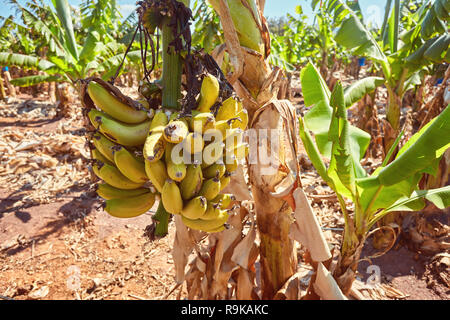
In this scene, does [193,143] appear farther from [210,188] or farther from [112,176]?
[112,176]

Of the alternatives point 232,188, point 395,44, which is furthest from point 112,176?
point 395,44

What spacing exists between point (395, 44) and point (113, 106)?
4.40 metres

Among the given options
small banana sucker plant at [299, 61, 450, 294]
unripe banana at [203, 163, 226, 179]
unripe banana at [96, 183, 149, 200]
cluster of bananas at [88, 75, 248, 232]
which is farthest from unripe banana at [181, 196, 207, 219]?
small banana sucker plant at [299, 61, 450, 294]

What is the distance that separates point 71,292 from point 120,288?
0.42 meters

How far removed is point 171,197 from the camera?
2.59 ft

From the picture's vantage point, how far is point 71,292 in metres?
2.34

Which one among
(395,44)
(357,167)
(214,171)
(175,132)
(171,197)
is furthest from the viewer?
Result: (395,44)

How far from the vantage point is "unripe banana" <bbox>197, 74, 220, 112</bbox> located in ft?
2.68

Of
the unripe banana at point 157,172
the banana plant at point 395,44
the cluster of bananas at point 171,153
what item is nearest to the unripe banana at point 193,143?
the cluster of bananas at point 171,153

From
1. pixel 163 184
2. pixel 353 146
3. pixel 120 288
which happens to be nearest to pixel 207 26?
pixel 353 146

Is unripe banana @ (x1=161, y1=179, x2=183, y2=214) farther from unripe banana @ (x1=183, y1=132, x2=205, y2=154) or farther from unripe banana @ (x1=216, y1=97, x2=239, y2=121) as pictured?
unripe banana @ (x1=216, y1=97, x2=239, y2=121)

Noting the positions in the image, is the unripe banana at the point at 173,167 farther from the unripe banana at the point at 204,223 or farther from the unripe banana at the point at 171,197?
the unripe banana at the point at 204,223

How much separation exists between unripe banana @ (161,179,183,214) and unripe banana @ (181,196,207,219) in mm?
30

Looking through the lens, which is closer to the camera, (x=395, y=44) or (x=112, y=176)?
(x=112, y=176)
